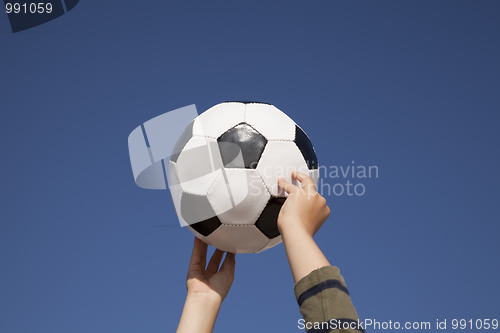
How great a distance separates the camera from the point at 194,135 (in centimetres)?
284

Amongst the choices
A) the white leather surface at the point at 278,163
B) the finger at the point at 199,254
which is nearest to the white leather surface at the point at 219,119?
the white leather surface at the point at 278,163

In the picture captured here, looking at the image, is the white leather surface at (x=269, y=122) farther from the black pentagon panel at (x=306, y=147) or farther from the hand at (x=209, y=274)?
the hand at (x=209, y=274)

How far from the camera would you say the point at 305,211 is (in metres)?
1.94

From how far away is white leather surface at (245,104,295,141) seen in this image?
2750mm

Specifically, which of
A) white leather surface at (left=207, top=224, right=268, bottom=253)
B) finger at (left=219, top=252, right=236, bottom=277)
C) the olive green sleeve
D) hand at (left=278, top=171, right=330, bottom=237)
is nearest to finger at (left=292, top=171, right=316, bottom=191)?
hand at (left=278, top=171, right=330, bottom=237)

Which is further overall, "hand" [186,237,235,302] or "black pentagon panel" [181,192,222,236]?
"hand" [186,237,235,302]

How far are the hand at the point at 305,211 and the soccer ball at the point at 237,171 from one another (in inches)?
18.3

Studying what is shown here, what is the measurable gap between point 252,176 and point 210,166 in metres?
0.31

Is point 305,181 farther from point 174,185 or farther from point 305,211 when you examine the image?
point 174,185

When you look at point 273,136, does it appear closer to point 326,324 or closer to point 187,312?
point 187,312

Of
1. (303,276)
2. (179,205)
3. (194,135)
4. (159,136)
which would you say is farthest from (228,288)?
(303,276)

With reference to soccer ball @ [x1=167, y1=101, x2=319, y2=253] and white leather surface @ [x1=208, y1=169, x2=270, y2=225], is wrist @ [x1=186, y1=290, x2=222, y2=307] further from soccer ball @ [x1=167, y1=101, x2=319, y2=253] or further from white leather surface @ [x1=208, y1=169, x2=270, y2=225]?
white leather surface @ [x1=208, y1=169, x2=270, y2=225]

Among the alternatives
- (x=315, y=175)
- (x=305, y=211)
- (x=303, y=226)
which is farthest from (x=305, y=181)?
(x=315, y=175)

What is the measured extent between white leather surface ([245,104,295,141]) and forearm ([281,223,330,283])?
1089 mm
